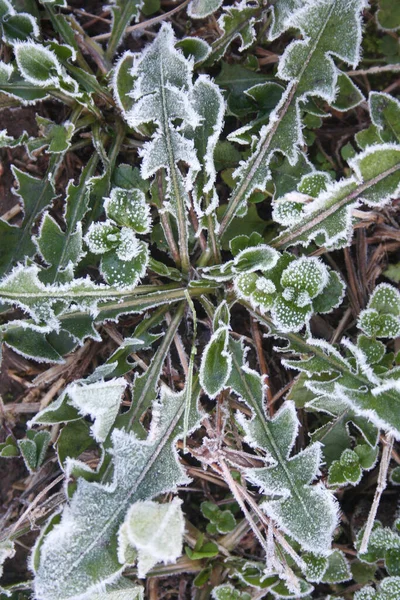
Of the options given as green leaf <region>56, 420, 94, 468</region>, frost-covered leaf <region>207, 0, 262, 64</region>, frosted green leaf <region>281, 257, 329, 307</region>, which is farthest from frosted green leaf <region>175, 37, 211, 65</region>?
green leaf <region>56, 420, 94, 468</region>

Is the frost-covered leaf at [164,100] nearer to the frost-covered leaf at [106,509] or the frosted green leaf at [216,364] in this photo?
the frosted green leaf at [216,364]

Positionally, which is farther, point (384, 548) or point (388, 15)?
point (388, 15)

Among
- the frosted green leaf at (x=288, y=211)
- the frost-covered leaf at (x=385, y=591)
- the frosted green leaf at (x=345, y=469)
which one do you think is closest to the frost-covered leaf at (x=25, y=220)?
the frosted green leaf at (x=288, y=211)

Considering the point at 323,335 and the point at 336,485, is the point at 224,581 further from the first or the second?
the point at 323,335

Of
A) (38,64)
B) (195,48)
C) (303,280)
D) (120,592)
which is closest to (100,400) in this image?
(120,592)

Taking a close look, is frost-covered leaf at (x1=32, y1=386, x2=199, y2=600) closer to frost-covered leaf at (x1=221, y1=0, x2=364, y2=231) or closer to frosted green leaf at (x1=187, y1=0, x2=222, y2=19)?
frost-covered leaf at (x1=221, y1=0, x2=364, y2=231)

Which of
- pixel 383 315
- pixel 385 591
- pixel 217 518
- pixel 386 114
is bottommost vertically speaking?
pixel 385 591

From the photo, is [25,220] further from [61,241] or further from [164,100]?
[164,100]
